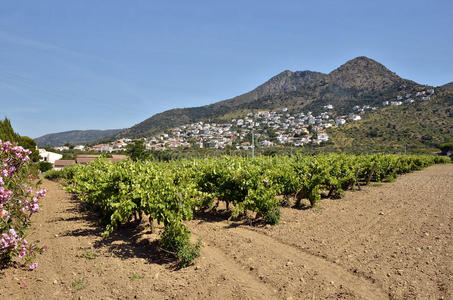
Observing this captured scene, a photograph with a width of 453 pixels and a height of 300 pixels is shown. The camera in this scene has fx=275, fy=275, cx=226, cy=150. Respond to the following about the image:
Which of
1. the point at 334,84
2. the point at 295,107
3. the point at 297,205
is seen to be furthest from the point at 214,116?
the point at 297,205

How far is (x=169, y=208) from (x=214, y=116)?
130 meters

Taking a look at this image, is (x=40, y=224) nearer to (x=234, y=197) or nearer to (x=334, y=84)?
(x=234, y=197)

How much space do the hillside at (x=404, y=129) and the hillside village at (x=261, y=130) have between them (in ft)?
20.4

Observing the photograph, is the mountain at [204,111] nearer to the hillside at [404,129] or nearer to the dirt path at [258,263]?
the hillside at [404,129]

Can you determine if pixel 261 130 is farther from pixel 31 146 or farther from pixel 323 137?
pixel 31 146

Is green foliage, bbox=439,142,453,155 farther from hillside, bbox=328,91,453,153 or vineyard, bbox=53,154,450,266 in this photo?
vineyard, bbox=53,154,450,266

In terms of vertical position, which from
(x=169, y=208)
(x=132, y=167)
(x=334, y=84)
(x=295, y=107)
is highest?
(x=334, y=84)

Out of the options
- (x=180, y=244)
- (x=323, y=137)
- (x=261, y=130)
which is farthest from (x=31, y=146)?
(x=261, y=130)

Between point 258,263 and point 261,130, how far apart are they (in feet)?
328

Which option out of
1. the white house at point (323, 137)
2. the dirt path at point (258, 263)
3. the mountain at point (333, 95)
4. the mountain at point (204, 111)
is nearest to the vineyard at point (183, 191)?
the dirt path at point (258, 263)

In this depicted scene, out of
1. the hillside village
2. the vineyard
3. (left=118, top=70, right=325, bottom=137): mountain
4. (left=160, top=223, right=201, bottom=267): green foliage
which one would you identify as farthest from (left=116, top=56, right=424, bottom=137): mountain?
(left=160, top=223, right=201, bottom=267): green foliage

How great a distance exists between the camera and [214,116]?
134 m

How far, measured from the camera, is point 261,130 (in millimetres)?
103500

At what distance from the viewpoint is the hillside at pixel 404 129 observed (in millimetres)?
51431
